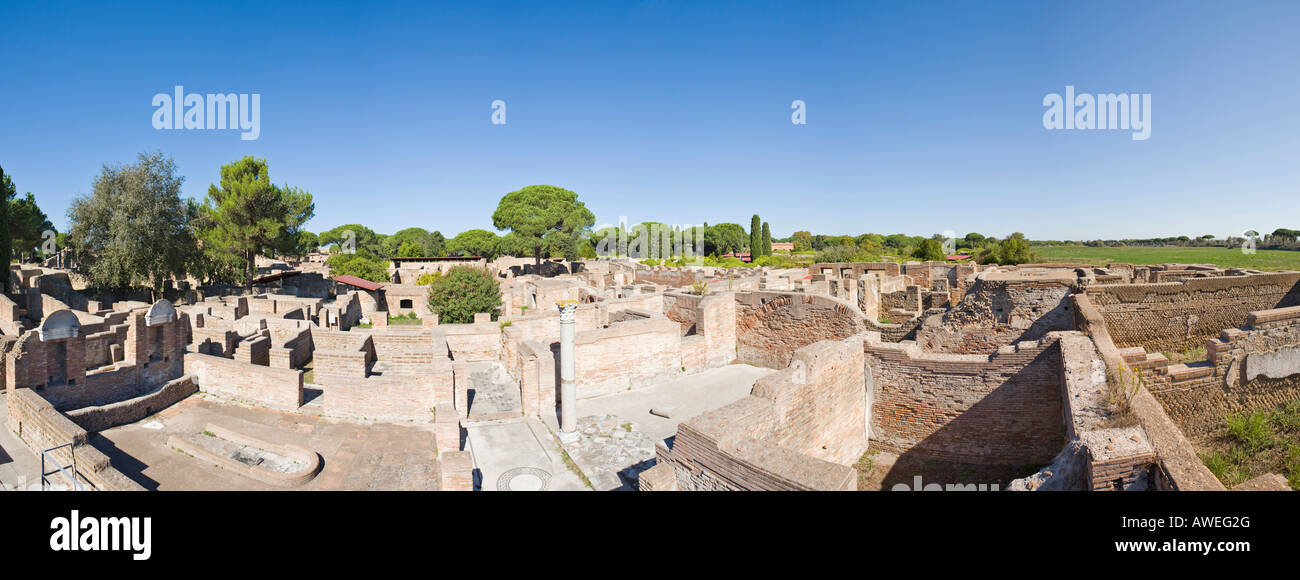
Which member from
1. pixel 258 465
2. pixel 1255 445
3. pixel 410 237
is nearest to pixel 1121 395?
pixel 1255 445

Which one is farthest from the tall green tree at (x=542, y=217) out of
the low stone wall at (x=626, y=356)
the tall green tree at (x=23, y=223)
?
the low stone wall at (x=626, y=356)

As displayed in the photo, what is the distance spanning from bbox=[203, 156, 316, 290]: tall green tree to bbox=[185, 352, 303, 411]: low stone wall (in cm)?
2233

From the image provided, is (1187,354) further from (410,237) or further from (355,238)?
(355,238)

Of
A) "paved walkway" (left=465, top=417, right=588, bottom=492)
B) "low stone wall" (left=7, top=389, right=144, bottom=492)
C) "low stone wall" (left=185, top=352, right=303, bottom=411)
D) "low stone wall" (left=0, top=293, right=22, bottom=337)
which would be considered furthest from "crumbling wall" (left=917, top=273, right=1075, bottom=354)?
"low stone wall" (left=0, top=293, right=22, bottom=337)

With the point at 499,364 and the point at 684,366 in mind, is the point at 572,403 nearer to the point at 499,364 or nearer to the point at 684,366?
the point at 684,366

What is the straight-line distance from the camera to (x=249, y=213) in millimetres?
30641

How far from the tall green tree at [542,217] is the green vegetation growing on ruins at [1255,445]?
160 ft

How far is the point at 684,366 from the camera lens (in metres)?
15.7

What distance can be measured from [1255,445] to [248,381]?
17597mm

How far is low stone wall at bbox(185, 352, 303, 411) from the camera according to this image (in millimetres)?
11422
